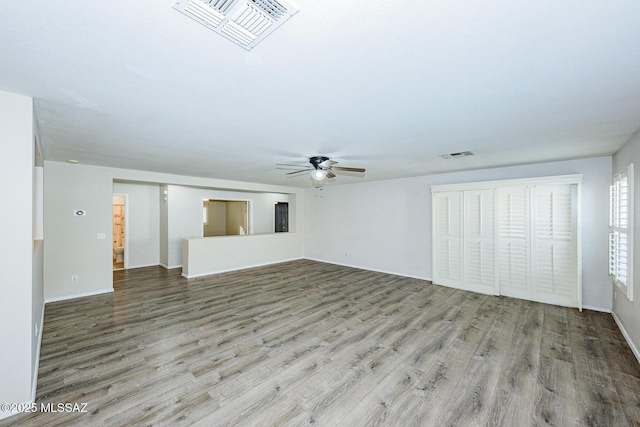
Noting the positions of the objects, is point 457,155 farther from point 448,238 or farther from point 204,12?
point 204,12

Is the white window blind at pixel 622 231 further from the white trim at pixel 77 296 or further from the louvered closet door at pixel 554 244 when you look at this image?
the white trim at pixel 77 296

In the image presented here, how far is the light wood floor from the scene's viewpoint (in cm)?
204

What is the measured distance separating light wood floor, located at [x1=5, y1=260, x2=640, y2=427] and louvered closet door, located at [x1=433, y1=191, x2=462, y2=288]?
0.78 m

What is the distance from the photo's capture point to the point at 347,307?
14.1 ft

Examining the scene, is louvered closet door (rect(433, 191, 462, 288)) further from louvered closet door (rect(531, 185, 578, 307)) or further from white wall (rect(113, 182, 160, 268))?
white wall (rect(113, 182, 160, 268))

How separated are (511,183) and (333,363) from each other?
431 centimetres

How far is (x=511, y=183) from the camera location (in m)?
4.65

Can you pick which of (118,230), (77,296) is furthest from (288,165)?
(118,230)

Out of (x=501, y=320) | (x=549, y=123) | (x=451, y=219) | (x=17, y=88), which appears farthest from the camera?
(x=451, y=219)

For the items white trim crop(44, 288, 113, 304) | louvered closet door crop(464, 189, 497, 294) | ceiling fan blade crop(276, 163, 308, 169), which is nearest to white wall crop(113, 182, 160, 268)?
white trim crop(44, 288, 113, 304)

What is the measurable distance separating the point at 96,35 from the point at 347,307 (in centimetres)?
414

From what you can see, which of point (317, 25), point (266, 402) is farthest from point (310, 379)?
point (317, 25)

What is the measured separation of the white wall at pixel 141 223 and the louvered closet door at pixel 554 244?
29.2ft

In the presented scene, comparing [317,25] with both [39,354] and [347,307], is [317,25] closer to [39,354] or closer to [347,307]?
[347,307]
